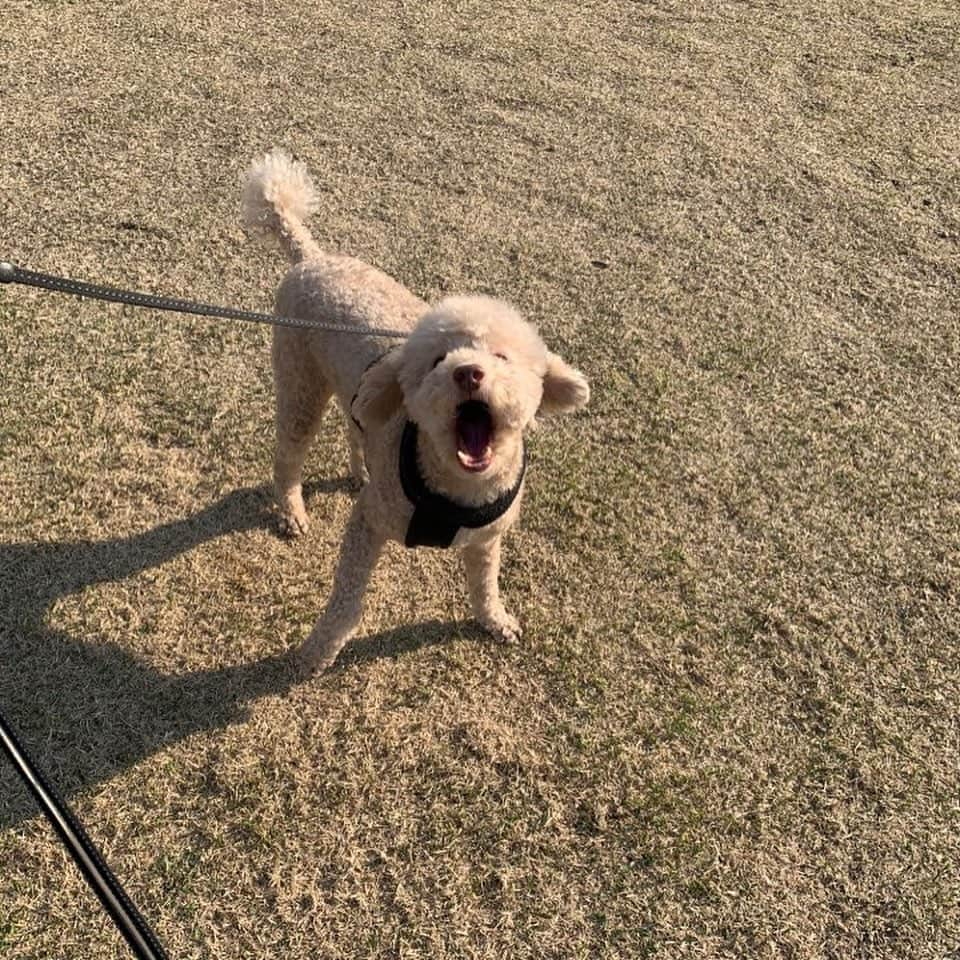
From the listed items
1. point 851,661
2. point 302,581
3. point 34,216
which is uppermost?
point 34,216

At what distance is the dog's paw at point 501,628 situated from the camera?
2.96 metres

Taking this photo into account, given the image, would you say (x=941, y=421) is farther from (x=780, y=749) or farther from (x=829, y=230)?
(x=780, y=749)

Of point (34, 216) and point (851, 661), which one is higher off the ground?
point (34, 216)

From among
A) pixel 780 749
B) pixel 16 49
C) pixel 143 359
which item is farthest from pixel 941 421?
pixel 16 49

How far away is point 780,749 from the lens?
9.06ft

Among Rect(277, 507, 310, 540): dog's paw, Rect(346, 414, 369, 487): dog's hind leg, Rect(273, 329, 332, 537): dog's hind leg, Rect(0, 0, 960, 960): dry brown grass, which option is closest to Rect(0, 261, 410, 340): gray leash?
Rect(273, 329, 332, 537): dog's hind leg

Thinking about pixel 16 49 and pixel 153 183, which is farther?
pixel 16 49

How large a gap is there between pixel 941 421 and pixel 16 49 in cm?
667

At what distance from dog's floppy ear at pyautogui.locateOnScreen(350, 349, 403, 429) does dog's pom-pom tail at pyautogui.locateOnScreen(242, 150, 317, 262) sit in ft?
3.41

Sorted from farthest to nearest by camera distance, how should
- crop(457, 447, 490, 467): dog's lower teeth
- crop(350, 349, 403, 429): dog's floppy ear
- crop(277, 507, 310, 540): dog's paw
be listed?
crop(277, 507, 310, 540): dog's paw, crop(350, 349, 403, 429): dog's floppy ear, crop(457, 447, 490, 467): dog's lower teeth

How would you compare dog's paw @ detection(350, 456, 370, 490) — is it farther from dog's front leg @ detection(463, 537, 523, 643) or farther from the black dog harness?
the black dog harness

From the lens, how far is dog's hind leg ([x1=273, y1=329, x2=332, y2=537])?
2.81 m

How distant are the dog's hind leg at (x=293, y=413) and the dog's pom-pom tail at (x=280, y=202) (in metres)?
0.43

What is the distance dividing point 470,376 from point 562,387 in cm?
43
